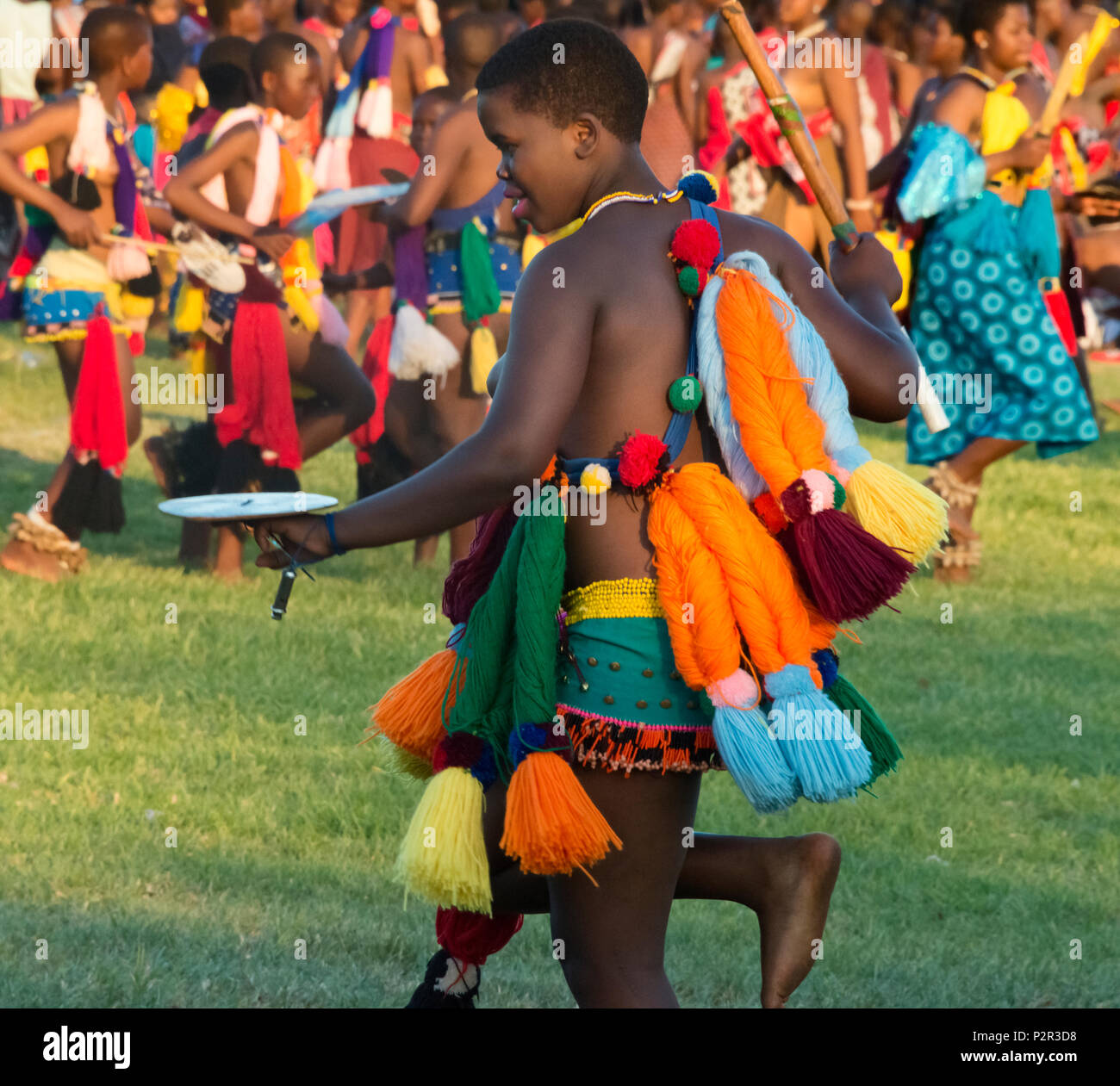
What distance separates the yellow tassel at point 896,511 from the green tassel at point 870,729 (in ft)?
0.79

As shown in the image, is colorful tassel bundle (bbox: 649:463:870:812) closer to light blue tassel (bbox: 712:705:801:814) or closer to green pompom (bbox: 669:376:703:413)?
light blue tassel (bbox: 712:705:801:814)

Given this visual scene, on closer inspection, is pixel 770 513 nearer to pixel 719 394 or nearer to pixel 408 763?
pixel 719 394

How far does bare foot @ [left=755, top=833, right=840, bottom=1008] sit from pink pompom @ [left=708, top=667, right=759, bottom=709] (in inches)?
18.4

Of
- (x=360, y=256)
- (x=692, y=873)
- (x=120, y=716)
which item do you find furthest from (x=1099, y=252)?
(x=692, y=873)

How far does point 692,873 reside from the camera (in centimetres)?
304

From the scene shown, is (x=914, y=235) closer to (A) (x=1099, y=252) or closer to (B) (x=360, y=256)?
(A) (x=1099, y=252)

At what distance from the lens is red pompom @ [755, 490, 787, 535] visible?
2.74 metres

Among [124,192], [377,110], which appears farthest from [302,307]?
[377,110]

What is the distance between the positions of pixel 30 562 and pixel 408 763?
4.54 metres

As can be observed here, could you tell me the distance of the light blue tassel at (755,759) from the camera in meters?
2.56

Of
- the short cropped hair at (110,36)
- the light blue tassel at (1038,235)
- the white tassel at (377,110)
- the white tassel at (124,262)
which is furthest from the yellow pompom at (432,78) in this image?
the light blue tassel at (1038,235)

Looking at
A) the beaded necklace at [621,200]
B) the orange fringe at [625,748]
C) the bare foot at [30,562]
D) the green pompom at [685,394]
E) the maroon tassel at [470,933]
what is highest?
the beaded necklace at [621,200]

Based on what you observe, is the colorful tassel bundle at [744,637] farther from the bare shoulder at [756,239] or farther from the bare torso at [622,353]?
the bare shoulder at [756,239]
